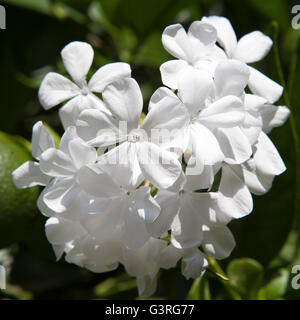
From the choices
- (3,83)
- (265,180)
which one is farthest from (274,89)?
(3,83)

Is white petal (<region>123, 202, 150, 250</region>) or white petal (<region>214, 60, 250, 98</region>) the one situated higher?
white petal (<region>214, 60, 250, 98</region>)

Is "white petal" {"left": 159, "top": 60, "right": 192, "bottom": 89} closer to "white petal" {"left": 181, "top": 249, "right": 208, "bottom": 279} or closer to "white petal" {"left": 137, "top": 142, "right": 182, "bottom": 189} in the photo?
"white petal" {"left": 137, "top": 142, "right": 182, "bottom": 189}

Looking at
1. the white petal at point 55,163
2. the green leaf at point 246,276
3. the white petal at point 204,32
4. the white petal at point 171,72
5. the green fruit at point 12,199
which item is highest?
the white petal at point 204,32

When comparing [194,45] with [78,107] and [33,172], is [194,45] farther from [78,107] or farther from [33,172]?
[33,172]

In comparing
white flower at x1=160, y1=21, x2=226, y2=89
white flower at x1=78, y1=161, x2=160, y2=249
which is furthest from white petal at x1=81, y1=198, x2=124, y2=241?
white flower at x1=160, y1=21, x2=226, y2=89

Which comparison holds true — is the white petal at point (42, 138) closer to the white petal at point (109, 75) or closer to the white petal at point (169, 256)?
the white petal at point (109, 75)

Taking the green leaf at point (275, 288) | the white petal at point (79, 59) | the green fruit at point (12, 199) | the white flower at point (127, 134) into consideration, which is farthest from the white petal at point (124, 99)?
the green leaf at point (275, 288)
